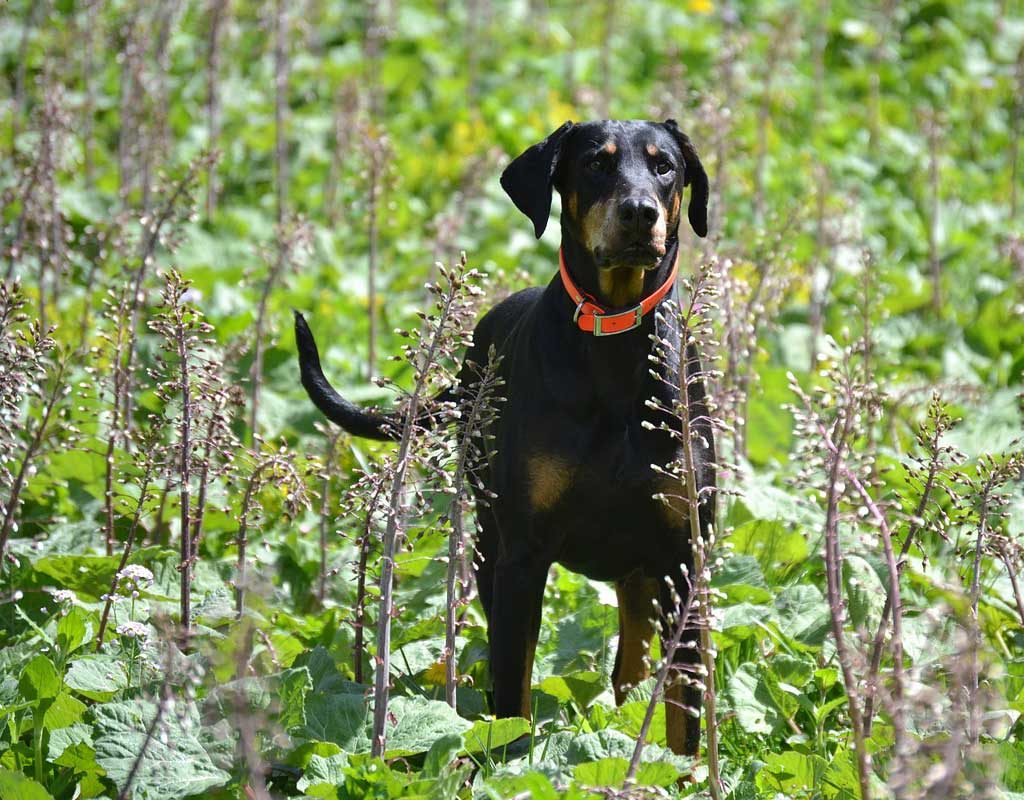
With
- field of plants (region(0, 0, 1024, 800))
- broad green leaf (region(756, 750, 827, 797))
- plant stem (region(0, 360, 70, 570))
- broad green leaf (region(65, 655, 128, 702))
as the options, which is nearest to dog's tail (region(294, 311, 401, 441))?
field of plants (region(0, 0, 1024, 800))

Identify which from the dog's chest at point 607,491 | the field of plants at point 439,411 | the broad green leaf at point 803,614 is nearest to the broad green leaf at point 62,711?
the field of plants at point 439,411

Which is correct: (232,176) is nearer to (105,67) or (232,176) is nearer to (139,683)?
(105,67)

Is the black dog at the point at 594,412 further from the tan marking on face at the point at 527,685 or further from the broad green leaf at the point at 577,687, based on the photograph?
the broad green leaf at the point at 577,687

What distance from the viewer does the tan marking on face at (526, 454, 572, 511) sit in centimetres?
355

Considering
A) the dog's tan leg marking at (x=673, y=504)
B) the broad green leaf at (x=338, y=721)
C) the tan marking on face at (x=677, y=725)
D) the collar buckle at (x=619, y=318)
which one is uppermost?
the collar buckle at (x=619, y=318)

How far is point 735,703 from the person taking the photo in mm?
3750

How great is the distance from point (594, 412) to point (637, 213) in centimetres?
49

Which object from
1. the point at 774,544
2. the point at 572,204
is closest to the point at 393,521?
the point at 572,204

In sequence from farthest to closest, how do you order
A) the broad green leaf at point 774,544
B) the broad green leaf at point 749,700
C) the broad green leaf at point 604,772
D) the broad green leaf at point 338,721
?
the broad green leaf at point 774,544 → the broad green leaf at point 749,700 → the broad green leaf at point 338,721 → the broad green leaf at point 604,772

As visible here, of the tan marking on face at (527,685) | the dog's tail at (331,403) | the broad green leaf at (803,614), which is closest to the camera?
the tan marking on face at (527,685)

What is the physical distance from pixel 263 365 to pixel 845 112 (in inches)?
226

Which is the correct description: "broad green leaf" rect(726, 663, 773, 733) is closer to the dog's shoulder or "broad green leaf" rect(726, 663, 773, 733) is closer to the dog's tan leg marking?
the dog's tan leg marking

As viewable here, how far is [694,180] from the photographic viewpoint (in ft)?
13.3

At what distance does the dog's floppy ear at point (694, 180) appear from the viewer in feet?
13.0
